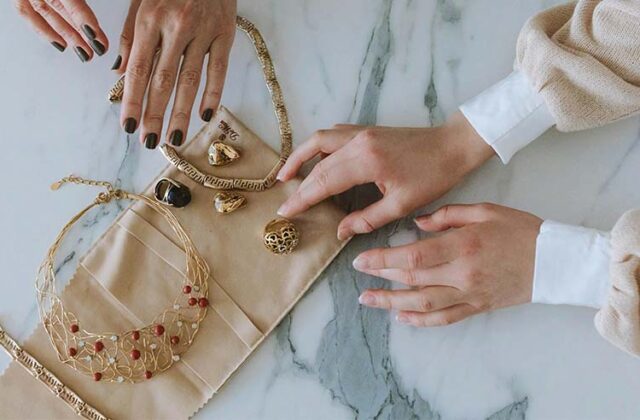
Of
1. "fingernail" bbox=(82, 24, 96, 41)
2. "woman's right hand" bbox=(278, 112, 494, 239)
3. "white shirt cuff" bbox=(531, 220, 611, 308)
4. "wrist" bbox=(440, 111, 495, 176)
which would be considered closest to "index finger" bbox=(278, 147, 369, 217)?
"woman's right hand" bbox=(278, 112, 494, 239)

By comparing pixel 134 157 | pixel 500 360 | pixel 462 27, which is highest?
pixel 134 157

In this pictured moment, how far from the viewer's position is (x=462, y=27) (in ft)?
3.28

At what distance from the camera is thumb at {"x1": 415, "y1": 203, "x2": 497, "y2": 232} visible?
2.87 ft

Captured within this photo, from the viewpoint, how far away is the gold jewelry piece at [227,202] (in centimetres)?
91

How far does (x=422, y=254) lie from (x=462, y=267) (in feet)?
0.16

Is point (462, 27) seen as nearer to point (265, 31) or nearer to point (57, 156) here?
point (265, 31)

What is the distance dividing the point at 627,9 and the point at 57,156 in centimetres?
71

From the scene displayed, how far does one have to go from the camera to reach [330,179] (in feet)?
2.89

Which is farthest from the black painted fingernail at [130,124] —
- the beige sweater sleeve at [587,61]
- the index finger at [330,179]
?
the beige sweater sleeve at [587,61]

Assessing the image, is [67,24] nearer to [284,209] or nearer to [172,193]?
[172,193]

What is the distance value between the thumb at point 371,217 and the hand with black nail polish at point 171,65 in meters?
0.22

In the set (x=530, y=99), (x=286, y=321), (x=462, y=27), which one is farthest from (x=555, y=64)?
(x=286, y=321)

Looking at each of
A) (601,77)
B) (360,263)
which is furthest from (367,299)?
(601,77)

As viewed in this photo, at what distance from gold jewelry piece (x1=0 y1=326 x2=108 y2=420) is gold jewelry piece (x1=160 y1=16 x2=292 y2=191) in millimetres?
284
